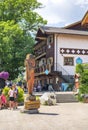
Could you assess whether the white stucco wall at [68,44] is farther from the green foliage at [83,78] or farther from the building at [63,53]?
the green foliage at [83,78]

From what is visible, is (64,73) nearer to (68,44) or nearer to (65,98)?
(68,44)

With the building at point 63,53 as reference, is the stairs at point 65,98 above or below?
below

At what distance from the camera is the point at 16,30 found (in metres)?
45.0

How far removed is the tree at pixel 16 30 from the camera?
44.8 metres

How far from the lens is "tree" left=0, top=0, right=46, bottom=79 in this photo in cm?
4484

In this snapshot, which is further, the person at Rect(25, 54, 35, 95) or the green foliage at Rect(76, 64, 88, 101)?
the green foliage at Rect(76, 64, 88, 101)

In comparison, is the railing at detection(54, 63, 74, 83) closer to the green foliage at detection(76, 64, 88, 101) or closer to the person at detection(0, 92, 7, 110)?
the green foliage at detection(76, 64, 88, 101)

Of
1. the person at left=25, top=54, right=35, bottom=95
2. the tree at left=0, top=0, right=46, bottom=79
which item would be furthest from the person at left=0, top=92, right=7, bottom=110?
the tree at left=0, top=0, right=46, bottom=79

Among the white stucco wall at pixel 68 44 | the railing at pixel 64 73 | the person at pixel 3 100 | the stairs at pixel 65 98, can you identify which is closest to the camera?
the person at pixel 3 100

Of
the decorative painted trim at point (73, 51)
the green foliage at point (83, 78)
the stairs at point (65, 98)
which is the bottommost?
the stairs at point (65, 98)

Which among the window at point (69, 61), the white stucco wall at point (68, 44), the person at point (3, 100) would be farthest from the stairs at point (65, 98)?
the window at point (69, 61)

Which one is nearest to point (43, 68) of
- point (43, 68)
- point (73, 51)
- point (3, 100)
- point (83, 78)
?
Answer: point (43, 68)

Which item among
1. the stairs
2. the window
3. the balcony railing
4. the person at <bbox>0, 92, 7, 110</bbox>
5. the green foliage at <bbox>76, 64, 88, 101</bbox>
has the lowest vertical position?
the stairs

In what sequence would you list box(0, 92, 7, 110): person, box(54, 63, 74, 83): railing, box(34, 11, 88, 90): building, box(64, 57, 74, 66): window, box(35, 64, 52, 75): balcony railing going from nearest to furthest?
1. box(0, 92, 7, 110): person
2. box(54, 63, 74, 83): railing
3. box(34, 11, 88, 90): building
4. box(35, 64, 52, 75): balcony railing
5. box(64, 57, 74, 66): window
